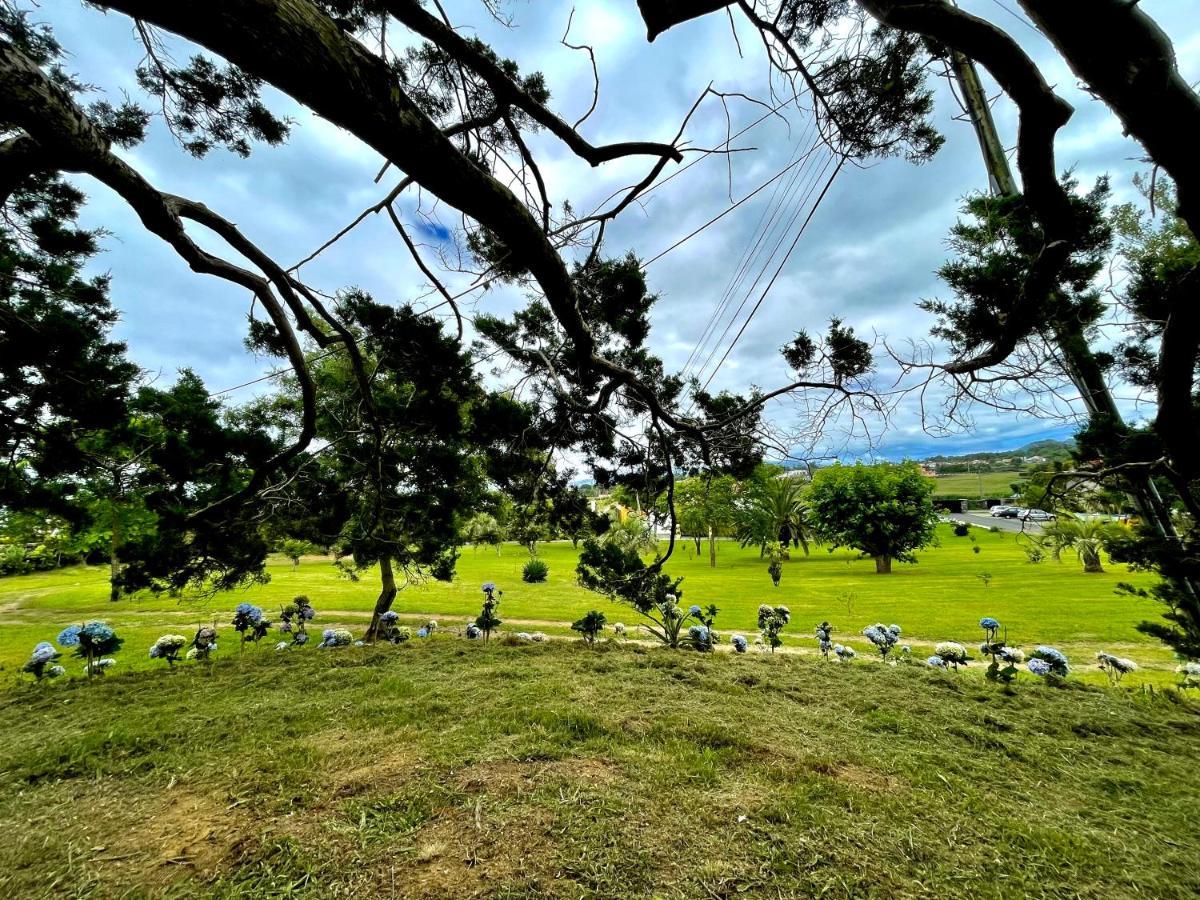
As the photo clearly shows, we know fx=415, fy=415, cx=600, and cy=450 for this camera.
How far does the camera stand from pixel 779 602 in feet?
42.7

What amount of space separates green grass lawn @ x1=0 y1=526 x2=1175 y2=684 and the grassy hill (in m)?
2.66

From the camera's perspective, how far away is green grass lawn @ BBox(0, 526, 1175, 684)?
814cm

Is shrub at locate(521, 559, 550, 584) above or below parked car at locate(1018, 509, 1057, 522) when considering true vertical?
below

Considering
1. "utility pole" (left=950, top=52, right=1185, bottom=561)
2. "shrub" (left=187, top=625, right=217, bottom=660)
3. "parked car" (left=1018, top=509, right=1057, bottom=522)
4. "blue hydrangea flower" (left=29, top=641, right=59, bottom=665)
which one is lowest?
"shrub" (left=187, top=625, right=217, bottom=660)

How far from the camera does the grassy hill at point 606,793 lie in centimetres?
154

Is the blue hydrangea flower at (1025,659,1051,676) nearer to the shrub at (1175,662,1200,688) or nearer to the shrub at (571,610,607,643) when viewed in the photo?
the shrub at (1175,662,1200,688)

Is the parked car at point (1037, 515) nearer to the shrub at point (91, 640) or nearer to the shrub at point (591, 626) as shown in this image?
the shrub at point (591, 626)

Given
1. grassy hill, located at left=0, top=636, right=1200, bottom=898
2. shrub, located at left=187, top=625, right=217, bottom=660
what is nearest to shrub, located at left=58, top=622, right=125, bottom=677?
shrub, located at left=187, top=625, right=217, bottom=660

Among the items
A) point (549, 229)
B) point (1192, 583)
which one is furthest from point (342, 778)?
point (1192, 583)

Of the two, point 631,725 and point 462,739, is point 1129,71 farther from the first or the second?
point 462,739

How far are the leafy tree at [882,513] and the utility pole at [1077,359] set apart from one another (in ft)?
62.1

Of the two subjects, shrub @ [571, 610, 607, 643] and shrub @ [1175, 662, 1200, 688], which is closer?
shrub @ [1175, 662, 1200, 688]

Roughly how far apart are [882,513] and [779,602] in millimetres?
12026

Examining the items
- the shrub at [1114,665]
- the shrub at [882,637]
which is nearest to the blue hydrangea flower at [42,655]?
the shrub at [882,637]
